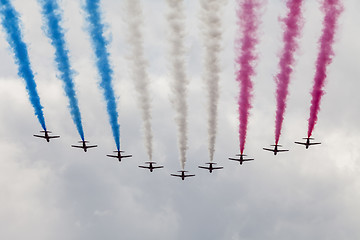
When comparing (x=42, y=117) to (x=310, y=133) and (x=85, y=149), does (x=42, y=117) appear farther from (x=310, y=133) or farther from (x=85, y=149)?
(x=310, y=133)

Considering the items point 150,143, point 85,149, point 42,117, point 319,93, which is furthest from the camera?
point 85,149

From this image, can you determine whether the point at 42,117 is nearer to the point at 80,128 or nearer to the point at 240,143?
the point at 80,128

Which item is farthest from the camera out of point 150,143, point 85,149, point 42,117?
point 85,149

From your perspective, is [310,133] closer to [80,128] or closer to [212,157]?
[212,157]

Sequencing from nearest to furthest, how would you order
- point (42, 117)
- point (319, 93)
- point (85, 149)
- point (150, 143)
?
point (319, 93) < point (42, 117) < point (150, 143) < point (85, 149)

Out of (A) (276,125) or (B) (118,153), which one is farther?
(B) (118,153)

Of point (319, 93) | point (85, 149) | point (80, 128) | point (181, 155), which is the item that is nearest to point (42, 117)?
point (80, 128)

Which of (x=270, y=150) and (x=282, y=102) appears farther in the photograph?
(x=270, y=150)

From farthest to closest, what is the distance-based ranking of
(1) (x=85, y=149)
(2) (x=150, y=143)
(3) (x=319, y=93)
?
(1) (x=85, y=149), (2) (x=150, y=143), (3) (x=319, y=93)

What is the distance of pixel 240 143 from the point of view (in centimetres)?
4541

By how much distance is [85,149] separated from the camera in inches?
1949

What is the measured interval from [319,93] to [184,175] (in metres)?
18.3

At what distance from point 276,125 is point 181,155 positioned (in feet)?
31.1

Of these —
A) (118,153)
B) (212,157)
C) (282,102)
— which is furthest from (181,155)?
(282,102)
